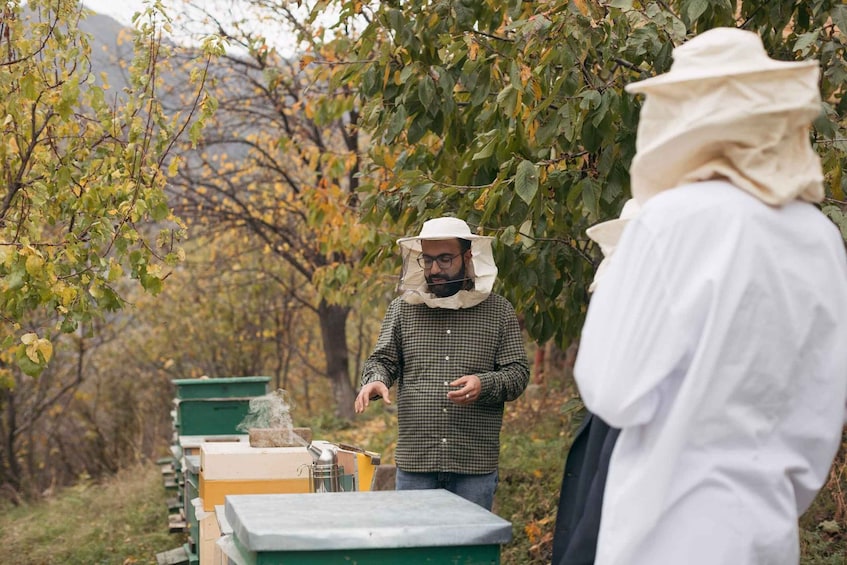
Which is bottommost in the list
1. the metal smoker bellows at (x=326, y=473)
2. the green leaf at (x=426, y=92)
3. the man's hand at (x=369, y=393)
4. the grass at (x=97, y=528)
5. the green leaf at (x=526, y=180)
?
the grass at (x=97, y=528)

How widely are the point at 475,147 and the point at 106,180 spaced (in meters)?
1.81

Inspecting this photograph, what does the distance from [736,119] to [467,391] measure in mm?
1831

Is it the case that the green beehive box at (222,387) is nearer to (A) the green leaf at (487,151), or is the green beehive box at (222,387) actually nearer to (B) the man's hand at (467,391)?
(A) the green leaf at (487,151)

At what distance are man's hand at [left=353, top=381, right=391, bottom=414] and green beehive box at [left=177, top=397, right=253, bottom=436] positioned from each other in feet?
12.0

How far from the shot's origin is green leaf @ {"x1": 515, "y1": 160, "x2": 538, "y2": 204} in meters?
4.27

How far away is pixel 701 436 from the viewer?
2.24 m

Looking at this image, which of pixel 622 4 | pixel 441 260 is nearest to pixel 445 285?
pixel 441 260

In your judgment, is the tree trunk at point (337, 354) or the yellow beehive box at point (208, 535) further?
the tree trunk at point (337, 354)

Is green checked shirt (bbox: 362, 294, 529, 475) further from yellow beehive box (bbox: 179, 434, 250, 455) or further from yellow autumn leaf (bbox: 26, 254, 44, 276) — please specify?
yellow beehive box (bbox: 179, 434, 250, 455)

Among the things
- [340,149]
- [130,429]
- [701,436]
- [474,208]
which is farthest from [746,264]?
[130,429]

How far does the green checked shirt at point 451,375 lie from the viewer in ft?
13.5

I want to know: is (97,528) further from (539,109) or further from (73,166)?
(539,109)

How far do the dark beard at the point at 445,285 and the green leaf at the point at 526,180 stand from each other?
0.38 meters

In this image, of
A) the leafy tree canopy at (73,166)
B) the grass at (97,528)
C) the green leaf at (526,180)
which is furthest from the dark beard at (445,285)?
the grass at (97,528)
